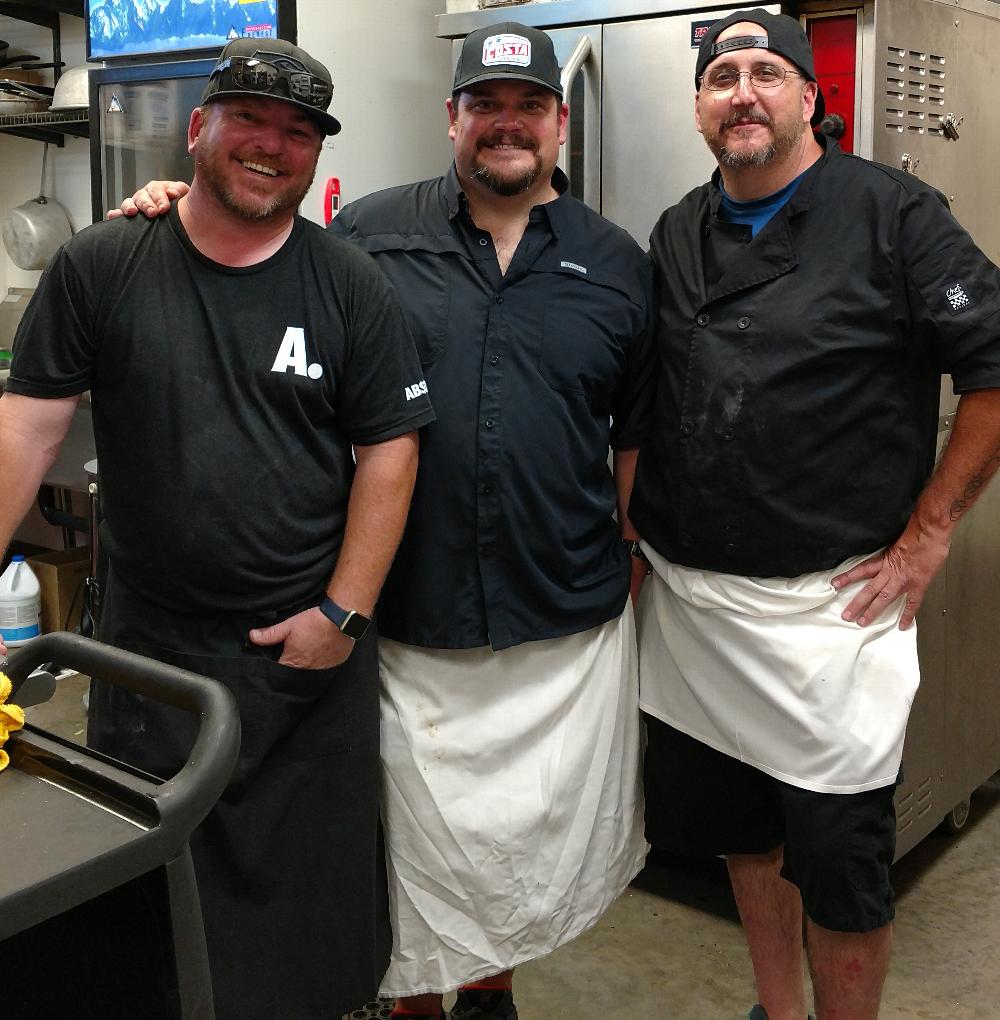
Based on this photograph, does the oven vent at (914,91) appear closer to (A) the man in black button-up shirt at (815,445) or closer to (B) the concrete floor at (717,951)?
(A) the man in black button-up shirt at (815,445)

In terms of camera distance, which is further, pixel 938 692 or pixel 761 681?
pixel 938 692

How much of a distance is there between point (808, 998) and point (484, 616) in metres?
1.17

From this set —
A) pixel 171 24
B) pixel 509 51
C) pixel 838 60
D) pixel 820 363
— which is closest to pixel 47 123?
pixel 171 24

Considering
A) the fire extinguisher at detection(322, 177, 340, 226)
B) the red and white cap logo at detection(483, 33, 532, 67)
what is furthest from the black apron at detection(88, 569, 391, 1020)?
the fire extinguisher at detection(322, 177, 340, 226)

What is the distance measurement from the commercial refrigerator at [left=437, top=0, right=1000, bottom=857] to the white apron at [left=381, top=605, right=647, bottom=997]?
2.93 ft

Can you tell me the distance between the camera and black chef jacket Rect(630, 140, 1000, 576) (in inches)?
69.0

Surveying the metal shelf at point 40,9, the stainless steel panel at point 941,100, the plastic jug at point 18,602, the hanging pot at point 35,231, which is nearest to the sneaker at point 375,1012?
the stainless steel panel at point 941,100

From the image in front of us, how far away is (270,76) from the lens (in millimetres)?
1585

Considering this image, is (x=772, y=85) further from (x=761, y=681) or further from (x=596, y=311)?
(x=761, y=681)

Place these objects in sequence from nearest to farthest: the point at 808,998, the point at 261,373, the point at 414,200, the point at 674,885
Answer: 1. the point at 261,373
2. the point at 414,200
3. the point at 808,998
4. the point at 674,885

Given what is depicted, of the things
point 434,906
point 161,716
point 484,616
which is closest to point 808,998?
point 434,906

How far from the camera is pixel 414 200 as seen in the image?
1.95m

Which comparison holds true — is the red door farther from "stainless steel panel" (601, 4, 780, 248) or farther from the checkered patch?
the checkered patch

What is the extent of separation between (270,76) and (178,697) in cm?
88
